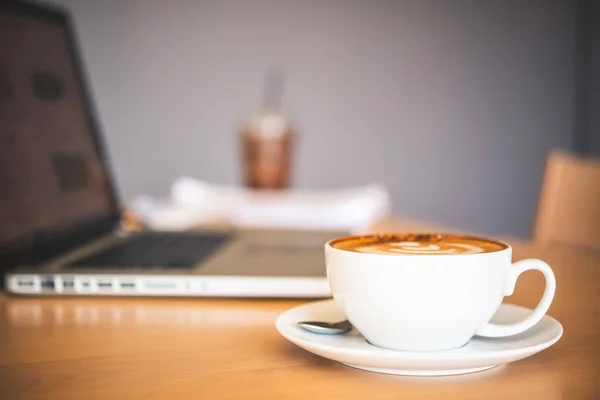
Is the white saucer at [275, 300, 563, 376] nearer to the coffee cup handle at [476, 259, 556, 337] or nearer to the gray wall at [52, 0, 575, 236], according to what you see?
the coffee cup handle at [476, 259, 556, 337]

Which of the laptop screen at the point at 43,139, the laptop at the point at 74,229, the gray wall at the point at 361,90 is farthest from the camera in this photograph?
the gray wall at the point at 361,90

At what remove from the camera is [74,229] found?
95 centimetres

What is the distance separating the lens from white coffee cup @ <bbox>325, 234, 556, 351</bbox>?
44 centimetres

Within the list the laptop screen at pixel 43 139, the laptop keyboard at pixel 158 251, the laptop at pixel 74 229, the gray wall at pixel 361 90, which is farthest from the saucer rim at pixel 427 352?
the gray wall at pixel 361 90

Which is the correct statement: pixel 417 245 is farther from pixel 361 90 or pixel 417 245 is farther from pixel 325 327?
pixel 361 90

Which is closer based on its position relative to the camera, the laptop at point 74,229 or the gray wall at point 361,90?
the laptop at point 74,229

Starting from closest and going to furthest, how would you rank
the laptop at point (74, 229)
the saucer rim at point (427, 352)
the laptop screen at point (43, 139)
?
the saucer rim at point (427, 352) < the laptop at point (74, 229) < the laptop screen at point (43, 139)

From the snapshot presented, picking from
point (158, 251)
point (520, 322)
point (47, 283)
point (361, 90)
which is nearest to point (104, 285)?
point (47, 283)

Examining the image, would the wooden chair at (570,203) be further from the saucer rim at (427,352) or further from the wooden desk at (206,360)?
the saucer rim at (427,352)

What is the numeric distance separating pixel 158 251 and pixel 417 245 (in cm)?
44

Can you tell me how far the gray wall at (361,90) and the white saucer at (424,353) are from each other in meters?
2.24

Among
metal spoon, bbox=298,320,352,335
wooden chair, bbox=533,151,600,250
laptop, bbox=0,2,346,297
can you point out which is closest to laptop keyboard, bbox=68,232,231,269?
laptop, bbox=0,2,346,297

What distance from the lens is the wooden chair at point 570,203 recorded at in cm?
116

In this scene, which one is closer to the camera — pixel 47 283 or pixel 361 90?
pixel 47 283
